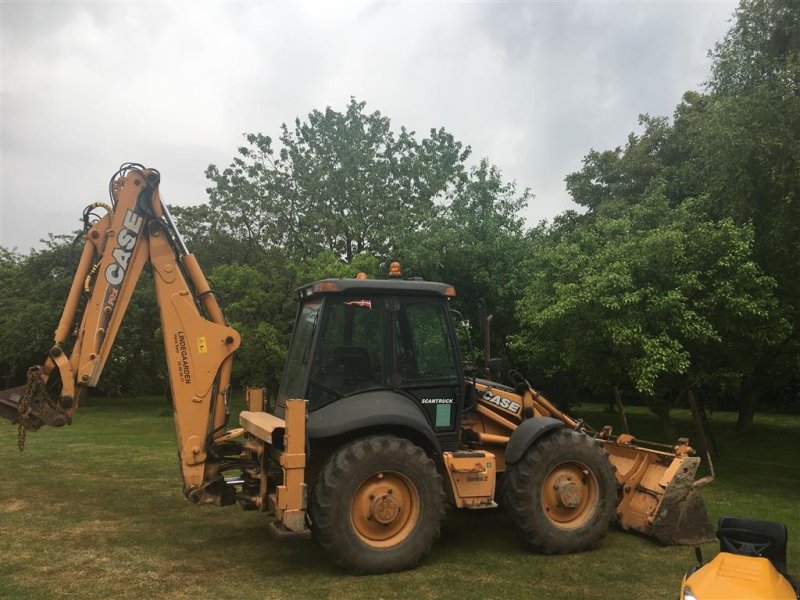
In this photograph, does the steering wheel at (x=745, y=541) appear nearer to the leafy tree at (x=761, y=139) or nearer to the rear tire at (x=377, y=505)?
the rear tire at (x=377, y=505)

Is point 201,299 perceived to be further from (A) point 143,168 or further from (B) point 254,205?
(B) point 254,205

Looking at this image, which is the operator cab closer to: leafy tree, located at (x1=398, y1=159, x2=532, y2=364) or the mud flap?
the mud flap

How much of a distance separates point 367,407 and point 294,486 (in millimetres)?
986

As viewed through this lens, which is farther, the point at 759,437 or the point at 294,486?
the point at 759,437

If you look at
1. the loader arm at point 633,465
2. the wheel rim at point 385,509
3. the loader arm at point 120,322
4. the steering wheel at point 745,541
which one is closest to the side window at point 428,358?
the loader arm at point 633,465

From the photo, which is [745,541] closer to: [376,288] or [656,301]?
[376,288]

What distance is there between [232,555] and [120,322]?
2.68m

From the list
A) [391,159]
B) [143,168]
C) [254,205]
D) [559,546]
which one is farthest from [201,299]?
[391,159]

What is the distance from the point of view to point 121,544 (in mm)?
7133

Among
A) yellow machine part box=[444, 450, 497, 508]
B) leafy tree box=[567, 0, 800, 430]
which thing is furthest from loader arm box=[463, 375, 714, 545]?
leafy tree box=[567, 0, 800, 430]

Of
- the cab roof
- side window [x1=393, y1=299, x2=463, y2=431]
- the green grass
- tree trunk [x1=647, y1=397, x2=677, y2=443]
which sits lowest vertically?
the green grass

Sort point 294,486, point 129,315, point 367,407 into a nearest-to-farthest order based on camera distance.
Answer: point 294,486 < point 367,407 < point 129,315

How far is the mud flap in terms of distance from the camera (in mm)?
7090

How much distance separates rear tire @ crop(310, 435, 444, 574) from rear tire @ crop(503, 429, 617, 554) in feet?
3.11
